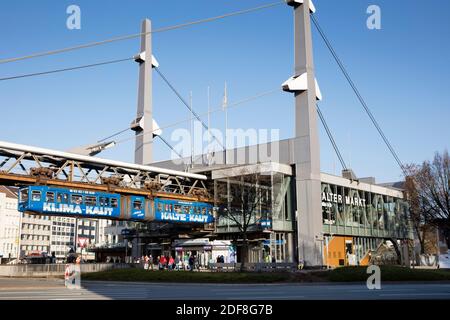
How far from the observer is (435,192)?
5303 centimetres

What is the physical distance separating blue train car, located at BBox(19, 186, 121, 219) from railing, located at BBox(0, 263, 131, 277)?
4630 mm

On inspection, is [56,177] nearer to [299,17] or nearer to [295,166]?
[295,166]

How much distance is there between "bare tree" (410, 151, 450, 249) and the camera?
172 feet

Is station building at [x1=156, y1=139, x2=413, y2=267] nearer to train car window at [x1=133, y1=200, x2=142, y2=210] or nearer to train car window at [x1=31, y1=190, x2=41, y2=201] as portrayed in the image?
train car window at [x1=133, y1=200, x2=142, y2=210]

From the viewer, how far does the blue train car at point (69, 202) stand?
4034 centimetres

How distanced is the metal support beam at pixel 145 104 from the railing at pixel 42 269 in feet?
53.4

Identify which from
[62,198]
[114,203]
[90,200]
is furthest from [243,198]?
[62,198]

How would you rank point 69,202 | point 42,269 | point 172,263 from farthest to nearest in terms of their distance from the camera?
point 172,263, point 42,269, point 69,202

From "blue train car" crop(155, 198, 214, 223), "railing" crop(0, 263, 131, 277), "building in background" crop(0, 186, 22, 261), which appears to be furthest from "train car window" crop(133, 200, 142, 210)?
"building in background" crop(0, 186, 22, 261)

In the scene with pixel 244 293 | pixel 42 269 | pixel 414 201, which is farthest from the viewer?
pixel 414 201

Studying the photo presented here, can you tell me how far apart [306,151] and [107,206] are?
1920 centimetres

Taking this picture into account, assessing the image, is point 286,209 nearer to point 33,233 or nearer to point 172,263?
point 172,263

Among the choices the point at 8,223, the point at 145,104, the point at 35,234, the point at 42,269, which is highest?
the point at 145,104

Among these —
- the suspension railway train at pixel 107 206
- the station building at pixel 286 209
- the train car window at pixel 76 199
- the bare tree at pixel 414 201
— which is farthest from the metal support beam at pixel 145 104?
the bare tree at pixel 414 201
